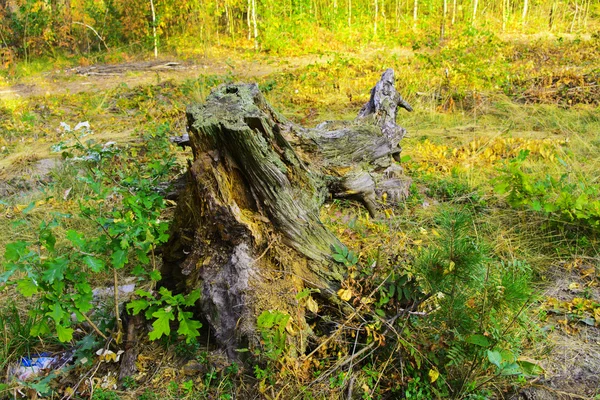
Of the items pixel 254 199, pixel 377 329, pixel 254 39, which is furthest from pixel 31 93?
pixel 377 329

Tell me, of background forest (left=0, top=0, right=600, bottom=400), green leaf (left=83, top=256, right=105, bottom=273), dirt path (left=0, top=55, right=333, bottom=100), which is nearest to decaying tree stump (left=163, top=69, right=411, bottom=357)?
background forest (left=0, top=0, right=600, bottom=400)

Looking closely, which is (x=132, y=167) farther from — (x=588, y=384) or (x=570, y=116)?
(x=570, y=116)

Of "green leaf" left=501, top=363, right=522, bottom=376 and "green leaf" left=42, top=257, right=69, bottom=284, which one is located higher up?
"green leaf" left=42, top=257, right=69, bottom=284

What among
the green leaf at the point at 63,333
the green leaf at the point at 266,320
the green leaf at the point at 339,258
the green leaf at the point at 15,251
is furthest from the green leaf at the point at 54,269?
the green leaf at the point at 339,258

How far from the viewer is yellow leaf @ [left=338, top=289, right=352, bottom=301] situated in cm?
221

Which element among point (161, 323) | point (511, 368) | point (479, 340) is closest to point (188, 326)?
point (161, 323)

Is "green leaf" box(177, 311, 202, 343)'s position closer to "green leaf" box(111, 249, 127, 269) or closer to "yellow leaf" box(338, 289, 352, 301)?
"green leaf" box(111, 249, 127, 269)

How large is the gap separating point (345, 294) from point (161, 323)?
95cm

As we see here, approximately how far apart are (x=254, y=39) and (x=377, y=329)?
14089 millimetres

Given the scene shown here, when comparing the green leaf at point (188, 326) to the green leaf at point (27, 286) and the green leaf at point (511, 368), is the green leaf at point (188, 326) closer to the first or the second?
the green leaf at point (27, 286)

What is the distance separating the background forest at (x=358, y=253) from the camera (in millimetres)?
2115

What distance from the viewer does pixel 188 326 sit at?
7.50 ft

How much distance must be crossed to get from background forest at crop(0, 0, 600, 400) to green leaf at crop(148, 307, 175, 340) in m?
0.01

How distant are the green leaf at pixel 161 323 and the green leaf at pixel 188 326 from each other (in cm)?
5
